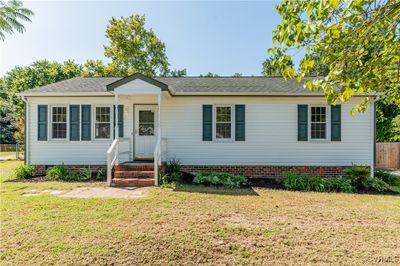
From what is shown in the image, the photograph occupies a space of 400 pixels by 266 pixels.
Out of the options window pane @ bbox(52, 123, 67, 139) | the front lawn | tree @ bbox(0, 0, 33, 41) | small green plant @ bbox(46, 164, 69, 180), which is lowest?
the front lawn

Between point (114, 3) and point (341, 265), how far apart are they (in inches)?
436

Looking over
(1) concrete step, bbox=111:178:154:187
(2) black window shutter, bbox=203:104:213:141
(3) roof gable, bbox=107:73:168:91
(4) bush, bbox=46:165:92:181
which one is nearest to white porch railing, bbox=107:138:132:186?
(1) concrete step, bbox=111:178:154:187

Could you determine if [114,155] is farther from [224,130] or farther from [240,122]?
[240,122]

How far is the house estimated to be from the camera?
8.97 m

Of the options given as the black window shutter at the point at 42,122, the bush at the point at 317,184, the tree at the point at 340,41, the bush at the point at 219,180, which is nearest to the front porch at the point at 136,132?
the bush at the point at 219,180

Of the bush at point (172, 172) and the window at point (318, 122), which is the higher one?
the window at point (318, 122)

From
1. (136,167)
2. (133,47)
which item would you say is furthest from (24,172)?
(133,47)

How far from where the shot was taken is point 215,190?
7.05 meters

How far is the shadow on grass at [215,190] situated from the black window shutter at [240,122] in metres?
2.32

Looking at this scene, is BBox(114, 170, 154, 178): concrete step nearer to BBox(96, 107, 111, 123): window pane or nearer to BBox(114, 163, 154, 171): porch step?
BBox(114, 163, 154, 171): porch step

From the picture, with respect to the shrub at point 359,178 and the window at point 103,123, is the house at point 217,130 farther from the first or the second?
the shrub at point 359,178

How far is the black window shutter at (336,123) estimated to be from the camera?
886 centimetres

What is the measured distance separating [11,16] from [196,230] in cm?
542

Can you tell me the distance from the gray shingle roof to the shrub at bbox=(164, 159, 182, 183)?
8.99ft
